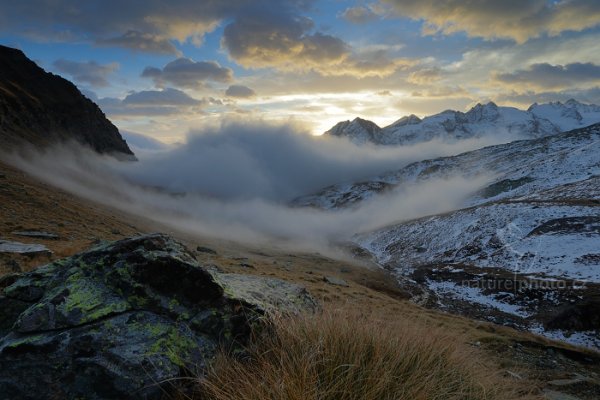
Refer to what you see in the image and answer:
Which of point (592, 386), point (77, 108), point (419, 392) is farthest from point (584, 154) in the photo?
point (77, 108)

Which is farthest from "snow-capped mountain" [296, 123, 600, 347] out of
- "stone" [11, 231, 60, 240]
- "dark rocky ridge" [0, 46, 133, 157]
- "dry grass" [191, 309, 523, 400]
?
"dark rocky ridge" [0, 46, 133, 157]

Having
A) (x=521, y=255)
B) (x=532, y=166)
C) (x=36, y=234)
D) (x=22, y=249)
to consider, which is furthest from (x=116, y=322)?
(x=532, y=166)

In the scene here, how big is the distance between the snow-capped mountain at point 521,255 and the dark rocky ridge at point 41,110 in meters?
99.1

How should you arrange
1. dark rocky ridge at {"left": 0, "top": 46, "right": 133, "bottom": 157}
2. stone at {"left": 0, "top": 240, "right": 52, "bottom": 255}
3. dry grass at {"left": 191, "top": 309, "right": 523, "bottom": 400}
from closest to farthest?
1. dry grass at {"left": 191, "top": 309, "right": 523, "bottom": 400}
2. stone at {"left": 0, "top": 240, "right": 52, "bottom": 255}
3. dark rocky ridge at {"left": 0, "top": 46, "right": 133, "bottom": 157}

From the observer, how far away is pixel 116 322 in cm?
465

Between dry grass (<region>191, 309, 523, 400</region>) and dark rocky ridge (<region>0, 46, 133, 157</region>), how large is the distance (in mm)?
108194

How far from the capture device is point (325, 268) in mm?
62188

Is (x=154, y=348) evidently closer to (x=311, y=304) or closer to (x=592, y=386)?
(x=311, y=304)

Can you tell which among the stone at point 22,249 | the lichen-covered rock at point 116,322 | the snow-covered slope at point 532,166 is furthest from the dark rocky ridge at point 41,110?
the snow-covered slope at point 532,166

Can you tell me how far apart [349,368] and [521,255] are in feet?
181

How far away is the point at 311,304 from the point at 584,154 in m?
127

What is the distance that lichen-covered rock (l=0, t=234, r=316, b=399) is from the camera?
4039mm

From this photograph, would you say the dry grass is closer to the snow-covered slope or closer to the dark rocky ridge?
the snow-covered slope

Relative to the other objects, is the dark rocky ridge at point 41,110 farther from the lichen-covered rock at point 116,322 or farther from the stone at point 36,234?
the lichen-covered rock at point 116,322
